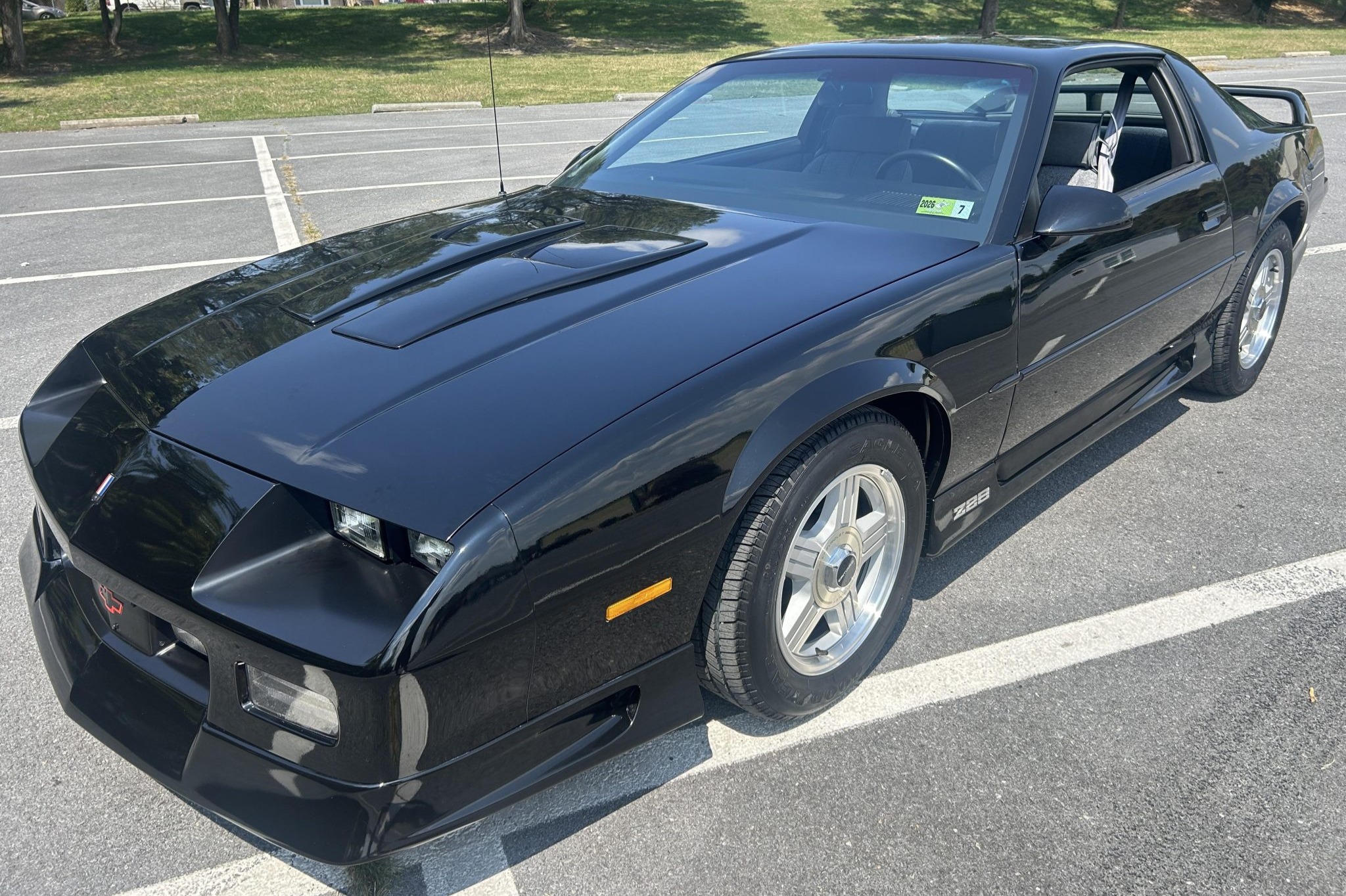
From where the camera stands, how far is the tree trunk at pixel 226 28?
21.9 meters

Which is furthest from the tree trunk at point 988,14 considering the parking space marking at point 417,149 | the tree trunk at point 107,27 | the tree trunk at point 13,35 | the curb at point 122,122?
the tree trunk at point 13,35

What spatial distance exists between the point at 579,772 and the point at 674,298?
1.07 metres

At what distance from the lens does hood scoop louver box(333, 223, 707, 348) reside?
2.24 metres

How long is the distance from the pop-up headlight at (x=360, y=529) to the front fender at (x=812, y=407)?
0.66 meters

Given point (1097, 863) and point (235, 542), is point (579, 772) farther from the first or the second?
point (1097, 863)

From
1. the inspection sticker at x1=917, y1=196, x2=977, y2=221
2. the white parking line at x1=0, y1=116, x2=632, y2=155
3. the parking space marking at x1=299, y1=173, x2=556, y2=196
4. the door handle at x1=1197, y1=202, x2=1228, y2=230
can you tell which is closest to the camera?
the inspection sticker at x1=917, y1=196, x2=977, y2=221

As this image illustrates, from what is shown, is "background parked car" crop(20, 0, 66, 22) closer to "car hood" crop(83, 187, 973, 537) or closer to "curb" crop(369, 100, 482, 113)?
"curb" crop(369, 100, 482, 113)

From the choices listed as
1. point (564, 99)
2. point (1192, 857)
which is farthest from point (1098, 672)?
point (564, 99)

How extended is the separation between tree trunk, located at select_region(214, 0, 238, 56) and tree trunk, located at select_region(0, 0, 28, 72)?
12.1ft

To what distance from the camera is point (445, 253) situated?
8.86 feet

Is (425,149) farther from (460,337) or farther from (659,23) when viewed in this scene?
(659,23)

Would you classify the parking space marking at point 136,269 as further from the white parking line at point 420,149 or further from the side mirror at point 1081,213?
the side mirror at point 1081,213

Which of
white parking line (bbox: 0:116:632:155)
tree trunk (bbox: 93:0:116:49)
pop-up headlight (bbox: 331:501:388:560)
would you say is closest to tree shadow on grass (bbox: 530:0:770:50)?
tree trunk (bbox: 93:0:116:49)

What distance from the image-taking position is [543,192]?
3.41 metres
